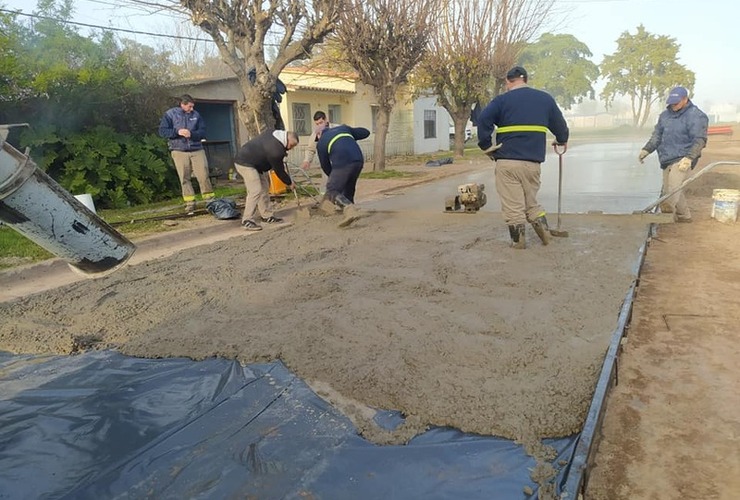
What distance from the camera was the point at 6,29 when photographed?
384 inches

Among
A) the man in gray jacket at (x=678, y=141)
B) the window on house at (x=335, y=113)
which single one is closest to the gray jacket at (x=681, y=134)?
the man in gray jacket at (x=678, y=141)

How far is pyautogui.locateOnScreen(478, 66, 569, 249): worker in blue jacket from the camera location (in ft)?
18.7

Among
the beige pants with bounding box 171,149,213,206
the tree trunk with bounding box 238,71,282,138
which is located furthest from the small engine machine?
the tree trunk with bounding box 238,71,282,138

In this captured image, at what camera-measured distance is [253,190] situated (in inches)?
316

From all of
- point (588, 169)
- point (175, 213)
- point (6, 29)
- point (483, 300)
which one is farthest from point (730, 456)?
point (588, 169)

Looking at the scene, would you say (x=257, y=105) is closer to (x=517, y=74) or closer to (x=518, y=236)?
(x=517, y=74)

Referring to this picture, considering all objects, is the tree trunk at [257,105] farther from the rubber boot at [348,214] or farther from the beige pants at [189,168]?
the rubber boot at [348,214]

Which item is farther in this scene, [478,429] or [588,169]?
[588,169]

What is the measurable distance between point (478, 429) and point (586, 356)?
1.04m

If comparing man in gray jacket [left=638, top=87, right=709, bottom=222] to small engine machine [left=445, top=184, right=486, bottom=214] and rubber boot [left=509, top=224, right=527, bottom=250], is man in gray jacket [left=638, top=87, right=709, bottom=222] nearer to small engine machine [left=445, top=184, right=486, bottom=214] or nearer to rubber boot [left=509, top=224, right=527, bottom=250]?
small engine machine [left=445, top=184, right=486, bottom=214]

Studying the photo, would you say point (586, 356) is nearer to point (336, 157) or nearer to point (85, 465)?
point (85, 465)

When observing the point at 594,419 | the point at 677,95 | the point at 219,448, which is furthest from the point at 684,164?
the point at 219,448

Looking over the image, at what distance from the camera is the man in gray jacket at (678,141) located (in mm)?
6852

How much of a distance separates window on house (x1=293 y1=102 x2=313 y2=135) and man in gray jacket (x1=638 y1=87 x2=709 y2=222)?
15.8 metres
